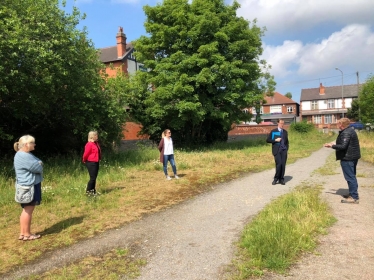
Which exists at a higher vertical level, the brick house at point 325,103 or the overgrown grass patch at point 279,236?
the brick house at point 325,103

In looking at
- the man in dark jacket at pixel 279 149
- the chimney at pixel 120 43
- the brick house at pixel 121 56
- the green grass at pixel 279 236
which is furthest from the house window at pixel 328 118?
the green grass at pixel 279 236

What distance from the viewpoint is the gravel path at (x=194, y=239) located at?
150 inches

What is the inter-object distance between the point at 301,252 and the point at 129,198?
14.2ft

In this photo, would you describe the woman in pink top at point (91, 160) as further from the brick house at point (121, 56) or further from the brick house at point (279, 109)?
the brick house at point (279, 109)

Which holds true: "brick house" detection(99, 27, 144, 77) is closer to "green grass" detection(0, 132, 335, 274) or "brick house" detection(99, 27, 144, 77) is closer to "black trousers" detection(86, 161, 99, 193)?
"green grass" detection(0, 132, 335, 274)

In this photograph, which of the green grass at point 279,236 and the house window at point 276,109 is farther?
the house window at point 276,109

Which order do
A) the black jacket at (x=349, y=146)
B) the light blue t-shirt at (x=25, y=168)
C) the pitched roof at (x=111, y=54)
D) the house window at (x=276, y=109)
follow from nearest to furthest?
the light blue t-shirt at (x=25, y=168)
the black jacket at (x=349, y=146)
the pitched roof at (x=111, y=54)
the house window at (x=276, y=109)

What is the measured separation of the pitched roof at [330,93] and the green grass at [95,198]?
6082cm

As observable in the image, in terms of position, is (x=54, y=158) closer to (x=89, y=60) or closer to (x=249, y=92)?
(x=89, y=60)

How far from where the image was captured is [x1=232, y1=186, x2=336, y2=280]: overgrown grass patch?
3730mm

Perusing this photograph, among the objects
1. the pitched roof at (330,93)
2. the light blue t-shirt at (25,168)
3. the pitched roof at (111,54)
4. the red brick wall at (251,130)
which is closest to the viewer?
the light blue t-shirt at (25,168)

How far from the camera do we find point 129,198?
7340 mm

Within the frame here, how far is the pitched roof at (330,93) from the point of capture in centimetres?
6544

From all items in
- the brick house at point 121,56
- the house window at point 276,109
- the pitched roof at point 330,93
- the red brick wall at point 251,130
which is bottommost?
the red brick wall at point 251,130
